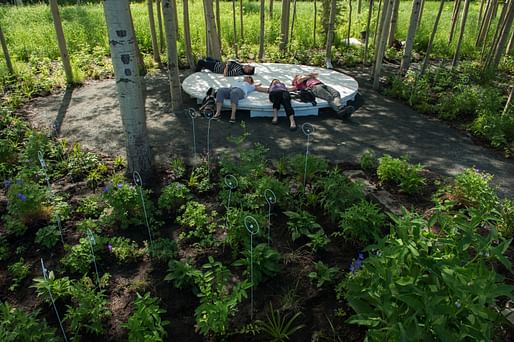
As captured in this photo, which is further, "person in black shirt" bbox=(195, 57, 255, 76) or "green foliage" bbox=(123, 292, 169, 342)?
"person in black shirt" bbox=(195, 57, 255, 76)

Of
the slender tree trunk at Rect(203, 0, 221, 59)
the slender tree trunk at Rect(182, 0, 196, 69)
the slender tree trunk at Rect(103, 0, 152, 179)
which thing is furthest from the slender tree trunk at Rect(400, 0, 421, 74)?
the slender tree trunk at Rect(103, 0, 152, 179)

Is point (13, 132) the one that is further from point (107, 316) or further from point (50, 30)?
point (50, 30)

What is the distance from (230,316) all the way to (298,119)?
5132 mm

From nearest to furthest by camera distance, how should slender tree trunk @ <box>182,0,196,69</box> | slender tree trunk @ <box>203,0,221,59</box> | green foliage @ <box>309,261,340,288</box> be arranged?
green foliage @ <box>309,261,340,288</box> → slender tree trunk @ <box>203,0,221,59</box> → slender tree trunk @ <box>182,0,196,69</box>

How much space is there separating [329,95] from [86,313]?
628 centimetres

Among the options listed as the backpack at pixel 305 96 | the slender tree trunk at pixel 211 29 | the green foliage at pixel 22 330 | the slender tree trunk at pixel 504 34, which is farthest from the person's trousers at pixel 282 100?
the green foliage at pixel 22 330

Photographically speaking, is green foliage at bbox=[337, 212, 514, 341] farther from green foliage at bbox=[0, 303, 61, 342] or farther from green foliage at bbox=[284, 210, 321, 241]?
green foliage at bbox=[0, 303, 61, 342]

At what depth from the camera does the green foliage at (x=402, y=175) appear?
4.66 meters

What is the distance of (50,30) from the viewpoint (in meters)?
12.3

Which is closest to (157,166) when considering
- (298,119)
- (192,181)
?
(192,181)

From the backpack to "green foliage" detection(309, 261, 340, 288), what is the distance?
4747mm

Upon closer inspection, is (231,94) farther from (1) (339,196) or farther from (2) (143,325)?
(2) (143,325)

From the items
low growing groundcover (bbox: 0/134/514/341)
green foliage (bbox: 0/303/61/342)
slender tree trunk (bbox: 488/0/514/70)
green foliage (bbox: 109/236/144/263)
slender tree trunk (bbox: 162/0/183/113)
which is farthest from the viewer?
slender tree trunk (bbox: 488/0/514/70)

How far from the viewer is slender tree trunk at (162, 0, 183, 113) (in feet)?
21.0
